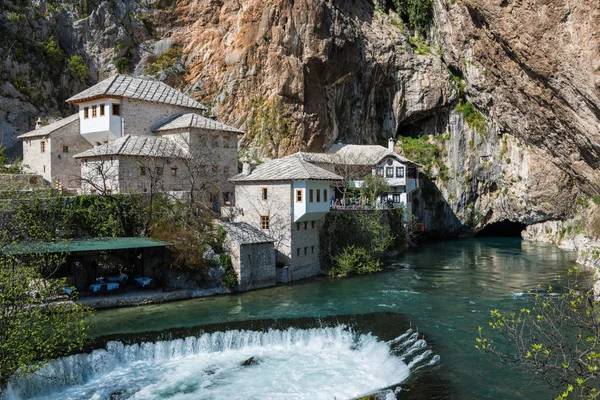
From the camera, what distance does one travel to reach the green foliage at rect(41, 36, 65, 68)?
164ft

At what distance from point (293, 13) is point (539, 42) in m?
31.9

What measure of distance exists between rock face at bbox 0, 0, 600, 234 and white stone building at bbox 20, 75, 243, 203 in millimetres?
11455

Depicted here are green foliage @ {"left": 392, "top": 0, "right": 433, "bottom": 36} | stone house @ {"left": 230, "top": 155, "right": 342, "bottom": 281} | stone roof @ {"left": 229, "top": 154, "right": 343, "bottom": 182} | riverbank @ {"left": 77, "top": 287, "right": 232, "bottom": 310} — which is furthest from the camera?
green foliage @ {"left": 392, "top": 0, "right": 433, "bottom": 36}

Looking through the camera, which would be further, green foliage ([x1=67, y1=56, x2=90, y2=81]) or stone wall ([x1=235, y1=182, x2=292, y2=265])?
green foliage ([x1=67, y1=56, x2=90, y2=81])

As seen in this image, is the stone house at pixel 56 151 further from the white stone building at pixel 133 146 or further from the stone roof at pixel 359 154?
the stone roof at pixel 359 154

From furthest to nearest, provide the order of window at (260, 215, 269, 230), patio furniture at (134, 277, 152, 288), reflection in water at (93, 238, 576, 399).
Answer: window at (260, 215, 269, 230), patio furniture at (134, 277, 152, 288), reflection in water at (93, 238, 576, 399)

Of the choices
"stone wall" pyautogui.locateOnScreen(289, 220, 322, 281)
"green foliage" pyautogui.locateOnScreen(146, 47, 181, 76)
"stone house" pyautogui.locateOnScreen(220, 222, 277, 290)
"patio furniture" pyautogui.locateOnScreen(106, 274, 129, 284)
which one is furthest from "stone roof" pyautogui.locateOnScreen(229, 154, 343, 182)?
"green foliage" pyautogui.locateOnScreen(146, 47, 181, 76)

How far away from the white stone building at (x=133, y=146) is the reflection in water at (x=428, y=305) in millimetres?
10233

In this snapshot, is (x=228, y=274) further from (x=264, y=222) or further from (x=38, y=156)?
(x=38, y=156)

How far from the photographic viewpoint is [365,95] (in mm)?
57250

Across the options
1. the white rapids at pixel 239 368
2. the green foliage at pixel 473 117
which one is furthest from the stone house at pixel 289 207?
the green foliage at pixel 473 117

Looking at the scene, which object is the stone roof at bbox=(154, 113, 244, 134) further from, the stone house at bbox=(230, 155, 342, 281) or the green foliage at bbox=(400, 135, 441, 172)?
the green foliage at bbox=(400, 135, 441, 172)

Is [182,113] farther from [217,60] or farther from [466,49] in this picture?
[466,49]

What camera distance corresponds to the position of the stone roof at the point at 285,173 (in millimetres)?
30641
